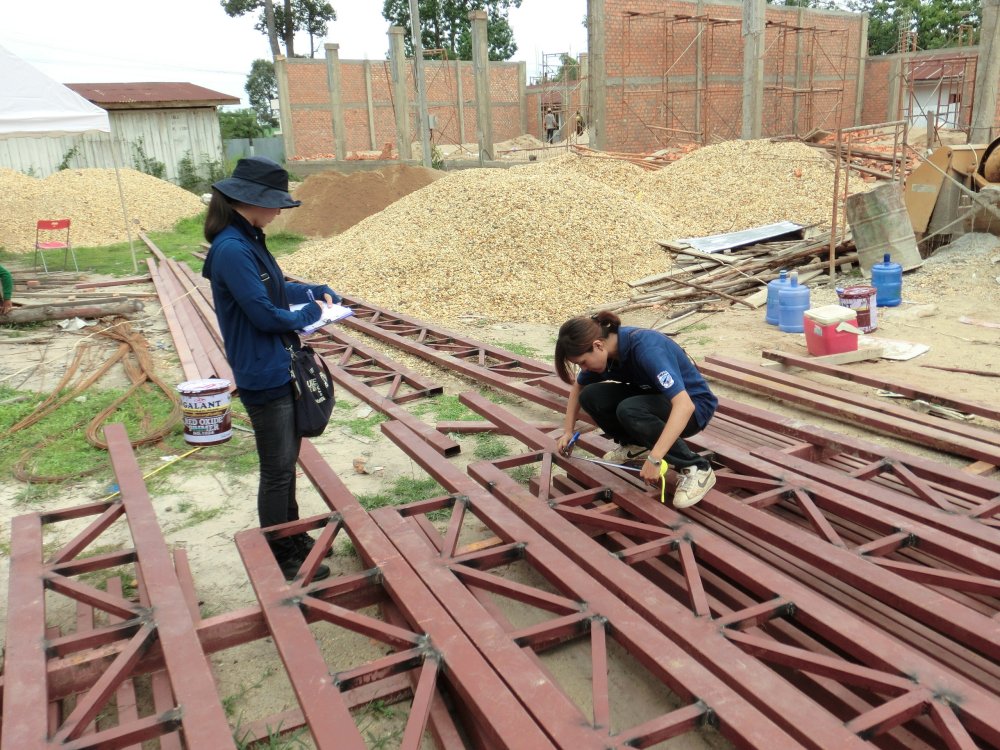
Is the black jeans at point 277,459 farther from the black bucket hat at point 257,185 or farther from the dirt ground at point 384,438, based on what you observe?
the black bucket hat at point 257,185

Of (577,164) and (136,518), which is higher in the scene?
(577,164)

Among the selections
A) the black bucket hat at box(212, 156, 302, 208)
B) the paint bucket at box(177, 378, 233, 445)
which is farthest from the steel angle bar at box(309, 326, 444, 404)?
the black bucket hat at box(212, 156, 302, 208)

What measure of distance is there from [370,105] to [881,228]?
26.6 meters

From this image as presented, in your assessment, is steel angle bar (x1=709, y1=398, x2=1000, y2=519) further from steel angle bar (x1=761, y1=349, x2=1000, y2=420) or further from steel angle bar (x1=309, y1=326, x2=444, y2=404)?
steel angle bar (x1=309, y1=326, x2=444, y2=404)

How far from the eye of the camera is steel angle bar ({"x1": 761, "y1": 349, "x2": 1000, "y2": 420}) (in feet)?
18.5

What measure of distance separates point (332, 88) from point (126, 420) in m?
22.4

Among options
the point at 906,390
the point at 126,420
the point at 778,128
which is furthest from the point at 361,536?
the point at 778,128

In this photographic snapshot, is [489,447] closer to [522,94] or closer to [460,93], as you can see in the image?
[460,93]

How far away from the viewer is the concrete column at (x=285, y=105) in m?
29.5

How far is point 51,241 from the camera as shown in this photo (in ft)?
63.1

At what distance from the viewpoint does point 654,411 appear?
396cm

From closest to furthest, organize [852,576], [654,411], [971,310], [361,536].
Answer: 1. [852,576]
2. [361,536]
3. [654,411]
4. [971,310]

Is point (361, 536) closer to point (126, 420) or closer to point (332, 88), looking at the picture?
point (126, 420)

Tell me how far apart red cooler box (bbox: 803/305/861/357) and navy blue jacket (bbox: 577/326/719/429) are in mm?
3841
